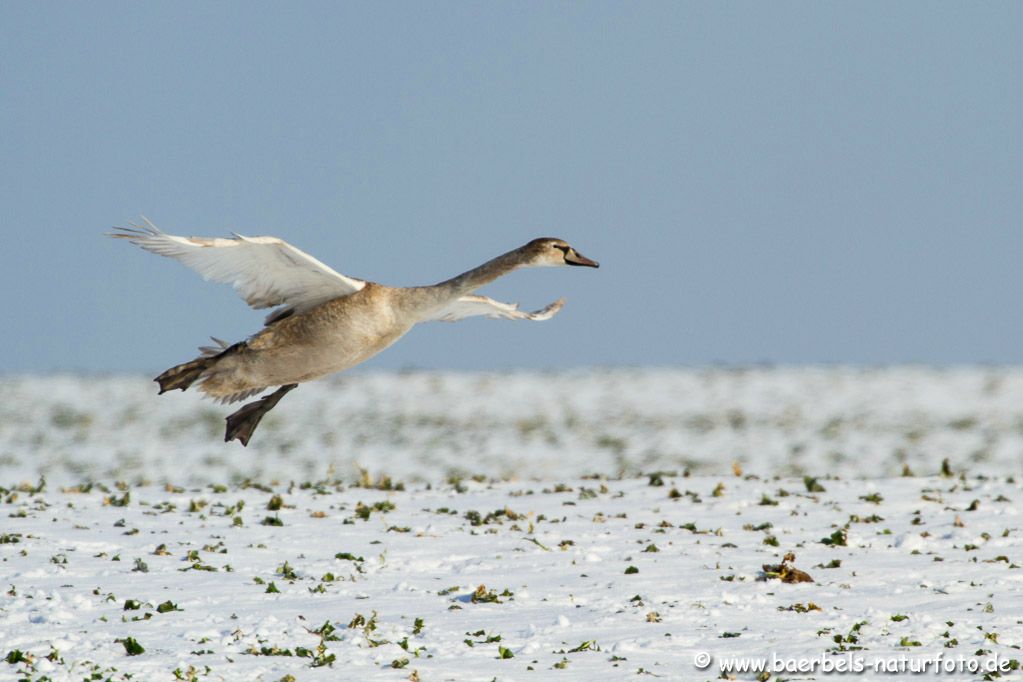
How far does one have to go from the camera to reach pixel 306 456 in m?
29.0

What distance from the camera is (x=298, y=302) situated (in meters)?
11.2

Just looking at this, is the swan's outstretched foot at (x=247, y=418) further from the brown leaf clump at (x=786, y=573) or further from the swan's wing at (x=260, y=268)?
the brown leaf clump at (x=786, y=573)

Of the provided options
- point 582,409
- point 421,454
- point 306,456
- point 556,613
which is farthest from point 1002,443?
point 556,613

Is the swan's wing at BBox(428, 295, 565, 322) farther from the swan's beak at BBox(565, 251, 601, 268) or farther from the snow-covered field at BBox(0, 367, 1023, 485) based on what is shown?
the snow-covered field at BBox(0, 367, 1023, 485)

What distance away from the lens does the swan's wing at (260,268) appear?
34.1 feet

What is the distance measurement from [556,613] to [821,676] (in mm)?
2585

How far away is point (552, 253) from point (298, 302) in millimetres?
2089

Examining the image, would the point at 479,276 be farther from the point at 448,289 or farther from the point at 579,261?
the point at 579,261

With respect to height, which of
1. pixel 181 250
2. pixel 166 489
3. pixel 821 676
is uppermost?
pixel 181 250

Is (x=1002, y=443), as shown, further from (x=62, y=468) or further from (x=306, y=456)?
(x=62, y=468)

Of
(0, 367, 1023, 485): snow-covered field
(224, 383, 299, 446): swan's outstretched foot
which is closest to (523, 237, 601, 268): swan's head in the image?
(224, 383, 299, 446): swan's outstretched foot

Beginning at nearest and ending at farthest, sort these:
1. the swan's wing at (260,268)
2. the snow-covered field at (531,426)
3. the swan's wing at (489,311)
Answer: the swan's wing at (260,268) → the swan's wing at (489,311) → the snow-covered field at (531,426)

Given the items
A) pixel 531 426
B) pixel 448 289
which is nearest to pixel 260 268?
pixel 448 289

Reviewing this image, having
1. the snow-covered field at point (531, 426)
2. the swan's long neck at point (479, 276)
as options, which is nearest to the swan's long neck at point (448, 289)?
the swan's long neck at point (479, 276)
